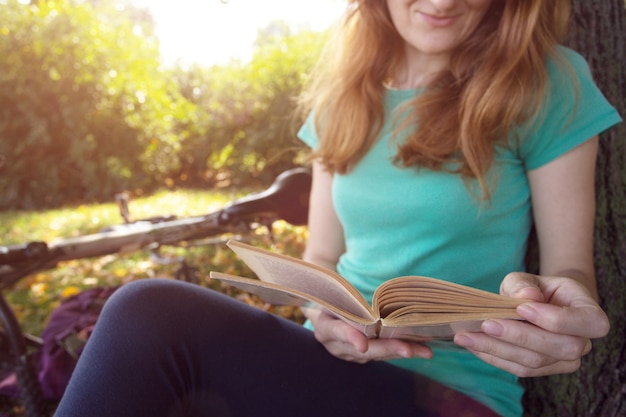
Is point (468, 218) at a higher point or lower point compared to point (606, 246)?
higher

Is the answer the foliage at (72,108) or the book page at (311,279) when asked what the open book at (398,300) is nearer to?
the book page at (311,279)

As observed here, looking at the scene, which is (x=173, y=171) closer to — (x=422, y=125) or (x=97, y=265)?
(x=97, y=265)

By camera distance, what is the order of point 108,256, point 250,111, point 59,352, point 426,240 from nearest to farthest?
point 426,240, point 59,352, point 108,256, point 250,111

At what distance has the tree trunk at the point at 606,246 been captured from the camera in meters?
1.36

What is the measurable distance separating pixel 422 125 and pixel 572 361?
2.32ft

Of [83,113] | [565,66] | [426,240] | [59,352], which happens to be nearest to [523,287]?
[426,240]

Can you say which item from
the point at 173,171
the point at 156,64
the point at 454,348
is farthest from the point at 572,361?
the point at 156,64

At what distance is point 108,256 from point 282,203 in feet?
8.24

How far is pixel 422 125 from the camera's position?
4.48 feet

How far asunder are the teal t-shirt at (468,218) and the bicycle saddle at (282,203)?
117 cm

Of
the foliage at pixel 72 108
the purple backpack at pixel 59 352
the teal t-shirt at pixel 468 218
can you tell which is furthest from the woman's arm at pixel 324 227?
the foliage at pixel 72 108

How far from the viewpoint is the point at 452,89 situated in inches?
55.1

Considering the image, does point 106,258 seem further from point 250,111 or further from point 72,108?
point 72,108

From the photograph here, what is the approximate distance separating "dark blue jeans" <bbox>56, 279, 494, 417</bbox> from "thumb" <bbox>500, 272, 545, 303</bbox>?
361 millimetres
